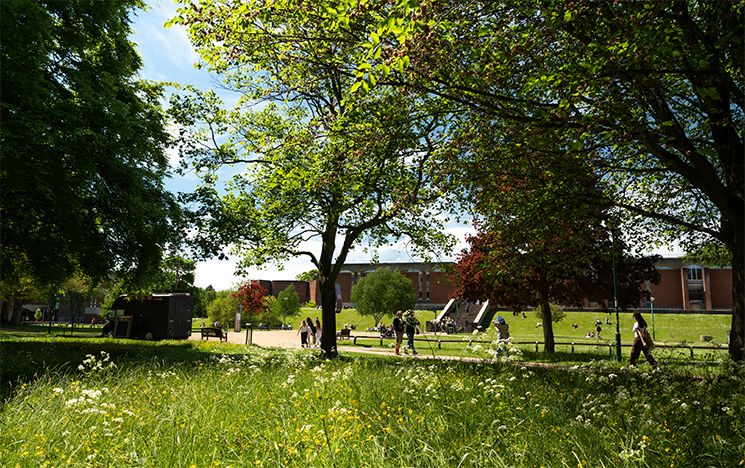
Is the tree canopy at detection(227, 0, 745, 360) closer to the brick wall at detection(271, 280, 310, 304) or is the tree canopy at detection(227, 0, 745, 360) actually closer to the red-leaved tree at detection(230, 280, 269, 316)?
the red-leaved tree at detection(230, 280, 269, 316)

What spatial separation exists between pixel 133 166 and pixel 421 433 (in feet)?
40.9

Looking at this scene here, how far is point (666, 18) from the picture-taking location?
788cm

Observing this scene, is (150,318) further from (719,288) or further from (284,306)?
(719,288)

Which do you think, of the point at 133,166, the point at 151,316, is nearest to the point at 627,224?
the point at 133,166

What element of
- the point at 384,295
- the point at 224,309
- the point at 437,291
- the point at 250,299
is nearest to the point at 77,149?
the point at 250,299

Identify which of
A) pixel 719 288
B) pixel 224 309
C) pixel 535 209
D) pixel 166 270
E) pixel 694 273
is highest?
pixel 694 273

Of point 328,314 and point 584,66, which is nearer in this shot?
point 584,66

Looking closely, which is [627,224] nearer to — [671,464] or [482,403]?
[482,403]

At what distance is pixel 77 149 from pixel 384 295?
45.5m

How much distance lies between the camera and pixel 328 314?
1889cm

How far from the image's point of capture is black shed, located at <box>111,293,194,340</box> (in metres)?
30.8

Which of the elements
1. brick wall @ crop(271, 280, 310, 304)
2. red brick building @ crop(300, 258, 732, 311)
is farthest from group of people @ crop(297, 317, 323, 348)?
brick wall @ crop(271, 280, 310, 304)

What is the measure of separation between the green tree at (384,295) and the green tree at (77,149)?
40778 mm

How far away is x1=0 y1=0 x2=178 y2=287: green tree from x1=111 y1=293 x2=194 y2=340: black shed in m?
13.7
